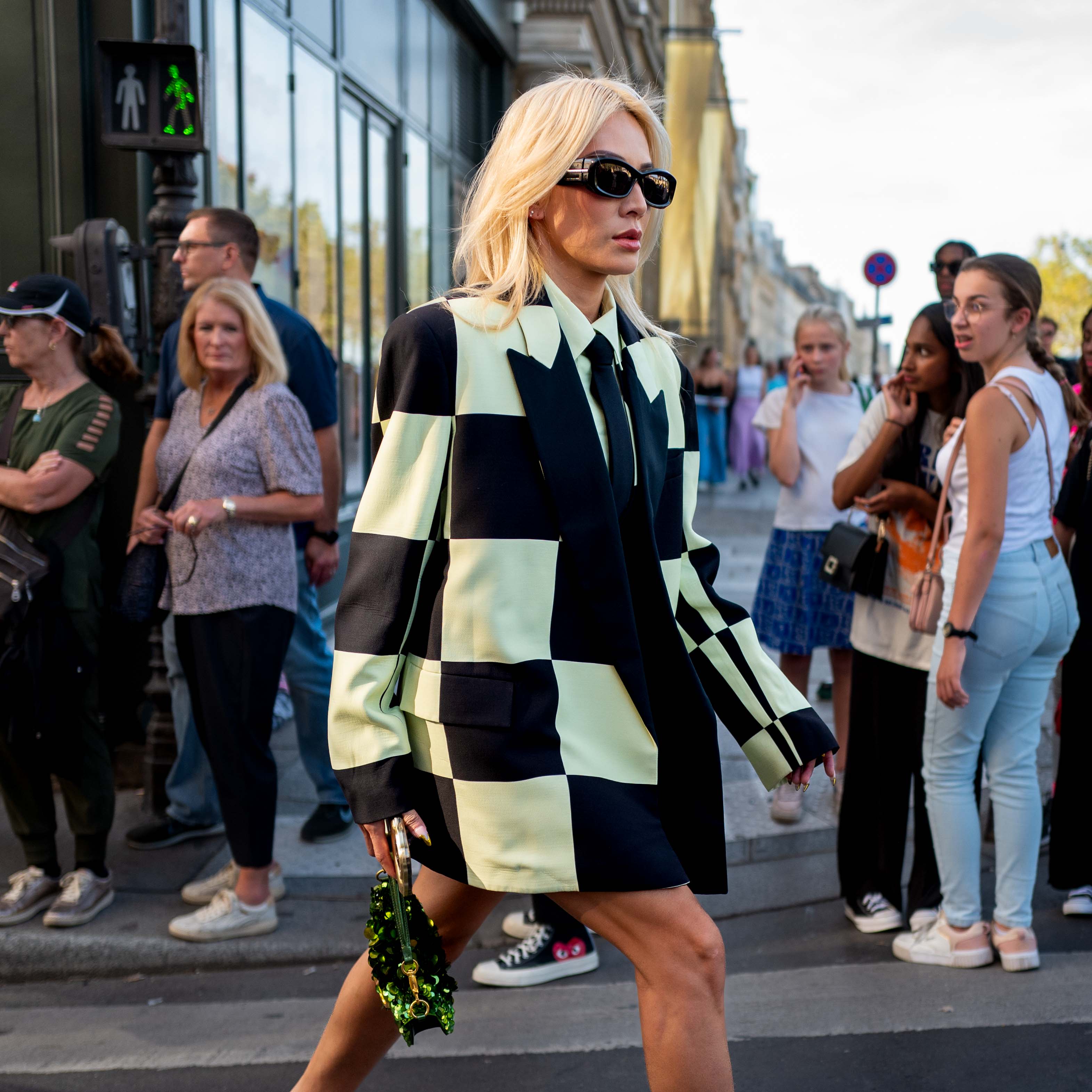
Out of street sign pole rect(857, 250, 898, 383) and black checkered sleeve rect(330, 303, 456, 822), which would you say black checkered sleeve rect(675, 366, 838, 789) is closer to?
black checkered sleeve rect(330, 303, 456, 822)

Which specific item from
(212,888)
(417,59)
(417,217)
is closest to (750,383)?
(417,217)

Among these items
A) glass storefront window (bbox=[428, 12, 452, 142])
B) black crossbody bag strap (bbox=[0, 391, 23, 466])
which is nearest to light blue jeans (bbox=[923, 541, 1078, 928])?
black crossbody bag strap (bbox=[0, 391, 23, 466])

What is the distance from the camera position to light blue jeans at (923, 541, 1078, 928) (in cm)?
370

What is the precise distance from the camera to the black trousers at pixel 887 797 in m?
4.10

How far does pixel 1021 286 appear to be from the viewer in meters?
3.62

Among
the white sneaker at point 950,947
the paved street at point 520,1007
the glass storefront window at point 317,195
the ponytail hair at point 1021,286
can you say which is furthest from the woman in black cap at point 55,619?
the glass storefront window at point 317,195

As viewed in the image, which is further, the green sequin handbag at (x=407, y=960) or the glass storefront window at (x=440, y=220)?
the glass storefront window at (x=440, y=220)

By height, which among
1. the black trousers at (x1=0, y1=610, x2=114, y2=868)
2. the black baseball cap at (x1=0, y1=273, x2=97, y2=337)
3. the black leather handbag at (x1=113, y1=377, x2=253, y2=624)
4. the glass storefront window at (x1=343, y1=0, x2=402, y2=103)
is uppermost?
the glass storefront window at (x1=343, y1=0, x2=402, y2=103)

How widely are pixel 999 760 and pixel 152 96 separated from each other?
12.1 feet

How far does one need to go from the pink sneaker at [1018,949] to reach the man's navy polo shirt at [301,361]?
2.79 metres

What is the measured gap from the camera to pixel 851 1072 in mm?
3219

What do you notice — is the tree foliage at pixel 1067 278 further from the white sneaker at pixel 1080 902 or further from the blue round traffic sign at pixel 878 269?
the white sneaker at pixel 1080 902

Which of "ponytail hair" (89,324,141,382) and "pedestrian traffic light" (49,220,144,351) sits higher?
"pedestrian traffic light" (49,220,144,351)

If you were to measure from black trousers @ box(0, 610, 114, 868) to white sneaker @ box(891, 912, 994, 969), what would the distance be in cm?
253
